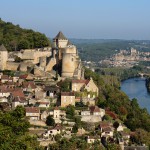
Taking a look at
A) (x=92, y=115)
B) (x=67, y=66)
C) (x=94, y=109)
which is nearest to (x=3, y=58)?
(x=67, y=66)

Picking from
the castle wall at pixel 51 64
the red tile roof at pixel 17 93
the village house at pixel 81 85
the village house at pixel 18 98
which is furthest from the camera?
the castle wall at pixel 51 64

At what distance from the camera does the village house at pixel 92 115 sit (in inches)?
935

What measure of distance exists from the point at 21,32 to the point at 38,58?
29.5 feet

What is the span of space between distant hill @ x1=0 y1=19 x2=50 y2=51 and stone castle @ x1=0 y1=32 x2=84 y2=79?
2.11m

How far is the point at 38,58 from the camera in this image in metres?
31.5

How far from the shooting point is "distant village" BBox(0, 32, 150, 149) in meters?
22.3

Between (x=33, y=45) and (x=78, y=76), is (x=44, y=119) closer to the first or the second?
(x=78, y=76)

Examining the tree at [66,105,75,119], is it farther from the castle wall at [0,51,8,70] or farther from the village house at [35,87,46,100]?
the castle wall at [0,51,8,70]

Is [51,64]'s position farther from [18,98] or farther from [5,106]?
[5,106]

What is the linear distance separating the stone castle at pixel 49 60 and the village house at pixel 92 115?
4571 mm

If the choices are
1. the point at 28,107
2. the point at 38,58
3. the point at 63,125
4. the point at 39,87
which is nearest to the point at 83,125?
the point at 63,125

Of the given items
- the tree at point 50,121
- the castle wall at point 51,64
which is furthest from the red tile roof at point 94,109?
the castle wall at point 51,64

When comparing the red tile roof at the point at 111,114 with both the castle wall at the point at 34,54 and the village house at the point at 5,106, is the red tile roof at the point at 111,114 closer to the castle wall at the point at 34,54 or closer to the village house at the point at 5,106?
the village house at the point at 5,106

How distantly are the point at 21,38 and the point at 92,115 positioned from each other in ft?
47.5
